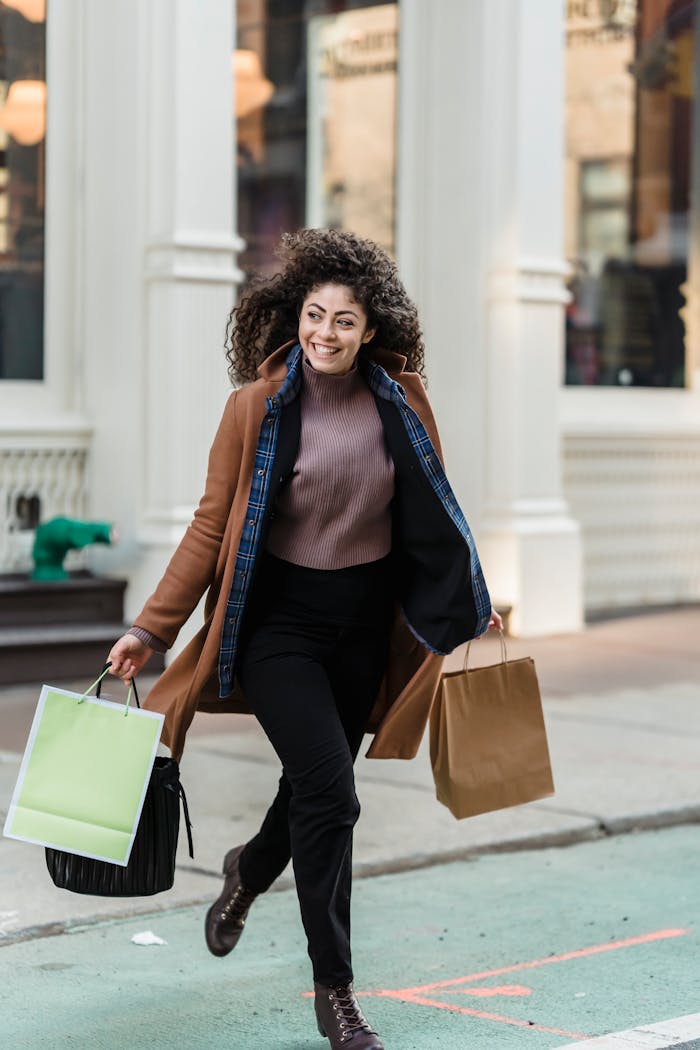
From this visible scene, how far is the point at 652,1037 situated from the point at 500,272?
25.7ft

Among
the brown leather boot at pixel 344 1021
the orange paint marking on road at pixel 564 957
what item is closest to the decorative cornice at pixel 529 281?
the orange paint marking on road at pixel 564 957

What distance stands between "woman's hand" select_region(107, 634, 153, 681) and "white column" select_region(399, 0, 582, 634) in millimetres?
7348

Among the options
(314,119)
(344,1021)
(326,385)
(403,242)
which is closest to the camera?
(344,1021)

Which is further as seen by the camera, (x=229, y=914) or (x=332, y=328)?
(x=229, y=914)

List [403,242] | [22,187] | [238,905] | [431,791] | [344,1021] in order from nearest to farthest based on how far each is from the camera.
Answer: [344,1021] → [238,905] → [431,791] → [22,187] → [403,242]

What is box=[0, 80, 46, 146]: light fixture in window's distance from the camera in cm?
1034

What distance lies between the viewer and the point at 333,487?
4465mm

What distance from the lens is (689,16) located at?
1380 cm

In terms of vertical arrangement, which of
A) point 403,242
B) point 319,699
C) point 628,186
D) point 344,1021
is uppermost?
point 628,186

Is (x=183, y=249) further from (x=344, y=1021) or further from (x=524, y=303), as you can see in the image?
(x=344, y=1021)

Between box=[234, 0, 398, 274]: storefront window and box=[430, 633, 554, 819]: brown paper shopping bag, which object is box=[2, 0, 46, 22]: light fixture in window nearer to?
box=[234, 0, 398, 274]: storefront window

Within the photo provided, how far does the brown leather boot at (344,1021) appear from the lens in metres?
4.30

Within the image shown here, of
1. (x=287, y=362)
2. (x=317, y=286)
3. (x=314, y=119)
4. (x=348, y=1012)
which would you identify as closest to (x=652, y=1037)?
(x=348, y=1012)

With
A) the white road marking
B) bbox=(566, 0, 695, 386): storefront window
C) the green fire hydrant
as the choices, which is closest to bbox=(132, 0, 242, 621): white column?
the green fire hydrant
